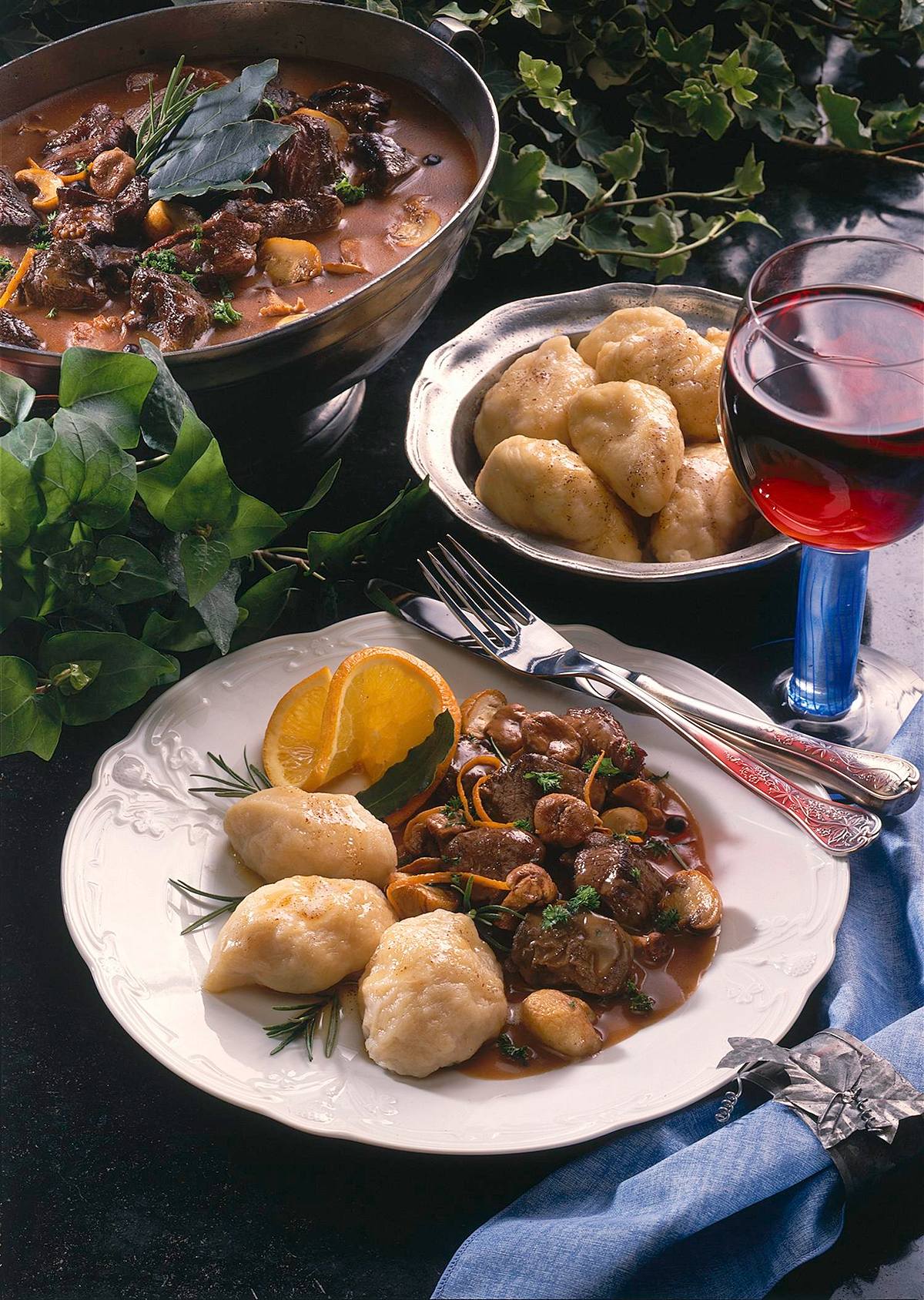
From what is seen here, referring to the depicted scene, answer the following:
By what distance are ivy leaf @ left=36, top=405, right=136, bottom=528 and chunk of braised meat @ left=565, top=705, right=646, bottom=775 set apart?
28.7 inches

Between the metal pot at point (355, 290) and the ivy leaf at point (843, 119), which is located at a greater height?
the metal pot at point (355, 290)

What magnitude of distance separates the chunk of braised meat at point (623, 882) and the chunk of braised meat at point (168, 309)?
1117mm

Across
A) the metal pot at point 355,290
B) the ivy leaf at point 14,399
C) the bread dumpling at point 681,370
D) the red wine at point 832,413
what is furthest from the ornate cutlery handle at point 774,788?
the ivy leaf at point 14,399

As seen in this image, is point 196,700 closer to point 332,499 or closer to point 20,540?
point 20,540

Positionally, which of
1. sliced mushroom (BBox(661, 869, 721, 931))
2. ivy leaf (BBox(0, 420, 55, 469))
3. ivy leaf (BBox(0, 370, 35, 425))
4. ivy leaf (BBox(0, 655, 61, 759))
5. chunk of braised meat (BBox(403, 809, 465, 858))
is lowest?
sliced mushroom (BBox(661, 869, 721, 931))

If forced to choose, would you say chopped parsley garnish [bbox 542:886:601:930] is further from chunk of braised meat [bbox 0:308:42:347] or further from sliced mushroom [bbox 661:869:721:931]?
chunk of braised meat [bbox 0:308:42:347]

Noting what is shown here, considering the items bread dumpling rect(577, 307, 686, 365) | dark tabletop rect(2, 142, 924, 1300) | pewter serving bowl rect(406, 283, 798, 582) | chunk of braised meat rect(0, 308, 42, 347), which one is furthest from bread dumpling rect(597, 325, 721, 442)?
chunk of braised meat rect(0, 308, 42, 347)

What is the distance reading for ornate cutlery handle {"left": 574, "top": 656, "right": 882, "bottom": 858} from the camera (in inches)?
65.4

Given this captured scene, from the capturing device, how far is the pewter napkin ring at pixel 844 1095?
1.35 metres

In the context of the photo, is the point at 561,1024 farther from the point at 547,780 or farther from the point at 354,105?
the point at 354,105

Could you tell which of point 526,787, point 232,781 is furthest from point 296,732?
point 526,787

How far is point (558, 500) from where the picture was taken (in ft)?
6.66

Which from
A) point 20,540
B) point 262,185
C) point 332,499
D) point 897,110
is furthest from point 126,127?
point 897,110

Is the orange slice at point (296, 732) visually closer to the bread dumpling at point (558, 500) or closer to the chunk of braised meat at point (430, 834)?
the chunk of braised meat at point (430, 834)
